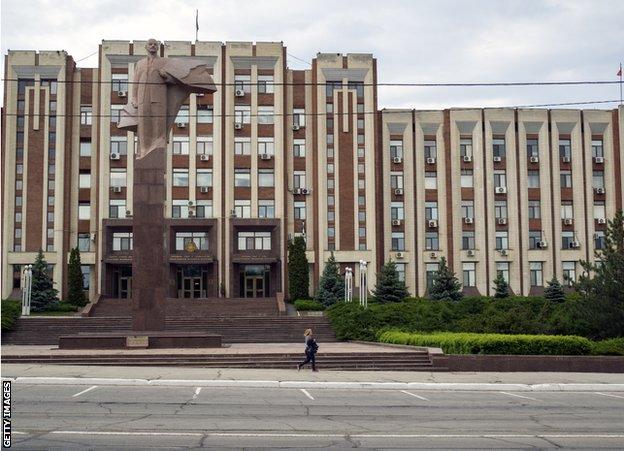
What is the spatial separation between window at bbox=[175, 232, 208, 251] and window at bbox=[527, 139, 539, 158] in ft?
82.0

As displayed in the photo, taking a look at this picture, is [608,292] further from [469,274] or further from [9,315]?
[469,274]

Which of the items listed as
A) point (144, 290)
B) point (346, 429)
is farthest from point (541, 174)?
point (346, 429)

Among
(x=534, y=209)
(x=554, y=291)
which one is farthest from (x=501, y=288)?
(x=534, y=209)

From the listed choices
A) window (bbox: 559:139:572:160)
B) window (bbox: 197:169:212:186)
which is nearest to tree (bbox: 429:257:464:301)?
window (bbox: 559:139:572:160)

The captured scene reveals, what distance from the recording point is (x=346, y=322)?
1479 inches

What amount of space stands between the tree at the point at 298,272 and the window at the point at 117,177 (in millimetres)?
12979

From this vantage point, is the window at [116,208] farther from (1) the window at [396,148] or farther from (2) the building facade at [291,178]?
(1) the window at [396,148]

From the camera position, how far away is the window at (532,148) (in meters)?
59.5

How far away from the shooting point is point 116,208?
56.0m

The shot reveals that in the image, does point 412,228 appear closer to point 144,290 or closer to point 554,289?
point 554,289

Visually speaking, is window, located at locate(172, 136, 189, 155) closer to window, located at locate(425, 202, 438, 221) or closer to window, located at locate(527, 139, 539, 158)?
window, located at locate(425, 202, 438, 221)

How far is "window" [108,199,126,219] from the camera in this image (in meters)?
55.8

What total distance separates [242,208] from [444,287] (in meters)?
15.6

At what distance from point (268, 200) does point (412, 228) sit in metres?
10.9
